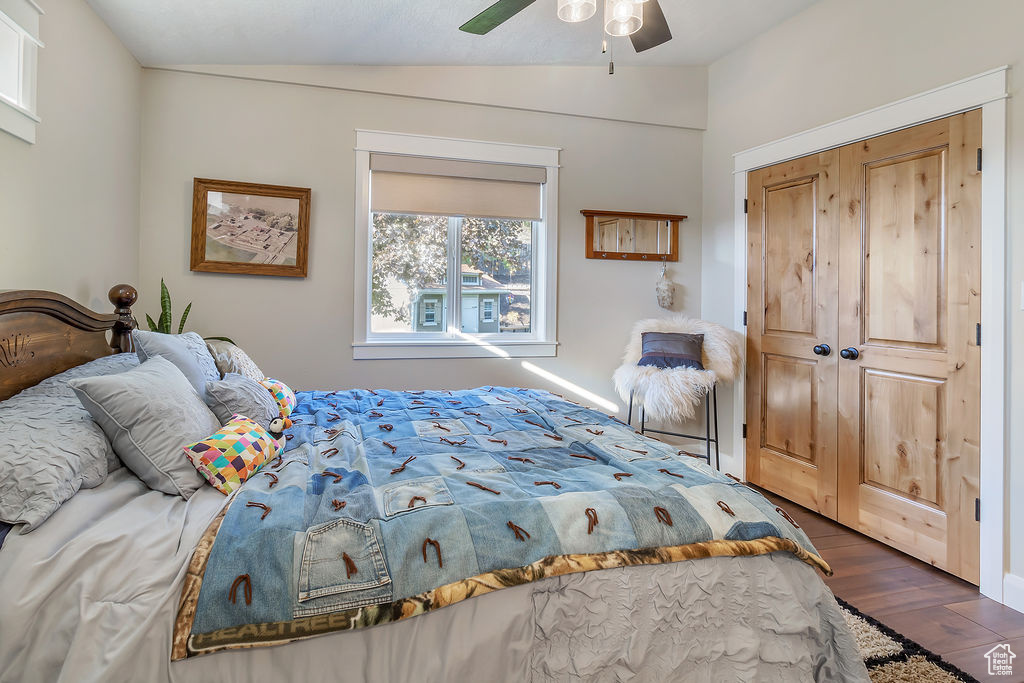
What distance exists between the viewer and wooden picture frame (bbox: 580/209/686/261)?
153 inches

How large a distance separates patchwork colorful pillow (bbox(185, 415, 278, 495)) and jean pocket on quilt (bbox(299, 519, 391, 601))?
1.32 feet

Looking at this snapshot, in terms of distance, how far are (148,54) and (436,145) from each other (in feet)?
5.31

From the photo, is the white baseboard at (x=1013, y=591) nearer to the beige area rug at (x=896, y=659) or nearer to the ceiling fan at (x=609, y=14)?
the beige area rug at (x=896, y=659)

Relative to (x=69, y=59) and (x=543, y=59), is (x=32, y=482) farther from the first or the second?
(x=543, y=59)

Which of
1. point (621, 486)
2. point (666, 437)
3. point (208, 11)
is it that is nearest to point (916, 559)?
point (666, 437)

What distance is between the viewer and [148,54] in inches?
115

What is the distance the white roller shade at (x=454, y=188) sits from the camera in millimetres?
3451

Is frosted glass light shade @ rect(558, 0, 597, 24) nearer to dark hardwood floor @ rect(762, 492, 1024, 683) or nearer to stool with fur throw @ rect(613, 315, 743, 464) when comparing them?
stool with fur throw @ rect(613, 315, 743, 464)

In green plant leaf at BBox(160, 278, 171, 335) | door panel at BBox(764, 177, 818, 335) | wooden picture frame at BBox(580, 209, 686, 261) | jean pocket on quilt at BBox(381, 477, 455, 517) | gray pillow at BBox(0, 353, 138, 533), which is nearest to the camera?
gray pillow at BBox(0, 353, 138, 533)

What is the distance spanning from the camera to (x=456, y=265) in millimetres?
3693

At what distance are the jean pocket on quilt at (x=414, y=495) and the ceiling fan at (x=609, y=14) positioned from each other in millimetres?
1542
